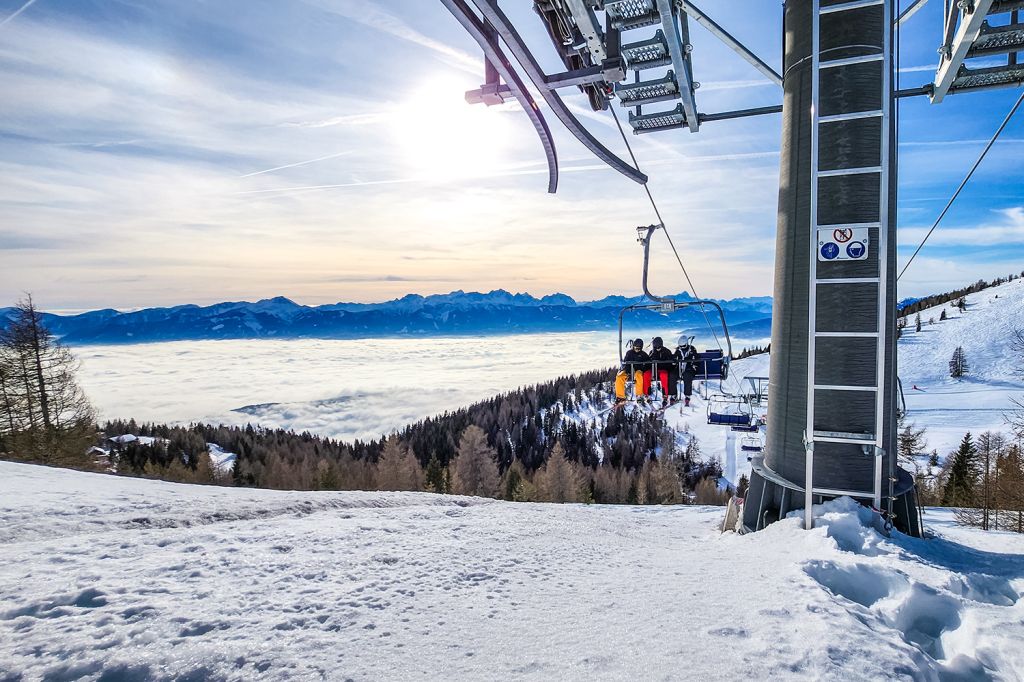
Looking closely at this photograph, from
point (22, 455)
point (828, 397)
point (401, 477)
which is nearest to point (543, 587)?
point (828, 397)

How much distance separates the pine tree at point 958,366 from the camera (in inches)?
4168

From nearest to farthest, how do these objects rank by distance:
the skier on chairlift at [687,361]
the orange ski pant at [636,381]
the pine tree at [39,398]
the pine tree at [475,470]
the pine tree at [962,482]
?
the orange ski pant at [636,381] → the skier on chairlift at [687,361] → the pine tree at [39,398] → the pine tree at [962,482] → the pine tree at [475,470]

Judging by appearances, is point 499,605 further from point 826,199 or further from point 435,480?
point 435,480

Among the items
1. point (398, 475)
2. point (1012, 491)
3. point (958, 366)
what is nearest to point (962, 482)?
point (1012, 491)

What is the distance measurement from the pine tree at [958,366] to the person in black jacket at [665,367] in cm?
13469

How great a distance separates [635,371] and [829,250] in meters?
5.69

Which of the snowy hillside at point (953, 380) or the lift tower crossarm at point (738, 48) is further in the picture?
the snowy hillside at point (953, 380)

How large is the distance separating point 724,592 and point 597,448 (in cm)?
9591

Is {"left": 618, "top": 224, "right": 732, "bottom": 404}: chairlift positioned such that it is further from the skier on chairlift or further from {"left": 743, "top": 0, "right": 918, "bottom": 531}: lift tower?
{"left": 743, "top": 0, "right": 918, "bottom": 531}: lift tower

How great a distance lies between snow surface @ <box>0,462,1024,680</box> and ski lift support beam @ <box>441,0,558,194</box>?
5549mm

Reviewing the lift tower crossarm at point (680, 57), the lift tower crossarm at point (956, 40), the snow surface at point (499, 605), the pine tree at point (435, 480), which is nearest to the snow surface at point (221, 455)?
the pine tree at point (435, 480)

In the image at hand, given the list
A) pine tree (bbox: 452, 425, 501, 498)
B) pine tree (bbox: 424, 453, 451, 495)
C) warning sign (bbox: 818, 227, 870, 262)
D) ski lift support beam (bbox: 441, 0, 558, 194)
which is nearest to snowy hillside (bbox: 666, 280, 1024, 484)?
pine tree (bbox: 452, 425, 501, 498)

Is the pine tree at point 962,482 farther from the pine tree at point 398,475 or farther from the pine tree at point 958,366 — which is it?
the pine tree at point 958,366

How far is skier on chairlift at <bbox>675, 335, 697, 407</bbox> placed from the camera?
1075 cm
